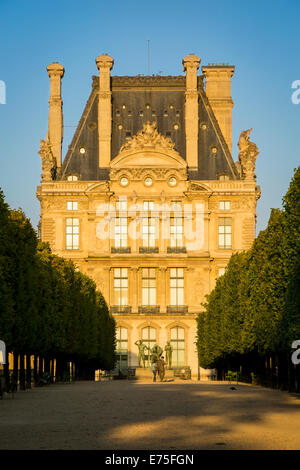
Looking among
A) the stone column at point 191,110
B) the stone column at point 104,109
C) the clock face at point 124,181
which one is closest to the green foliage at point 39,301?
the clock face at point 124,181

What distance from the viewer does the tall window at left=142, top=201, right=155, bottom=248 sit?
85188 mm

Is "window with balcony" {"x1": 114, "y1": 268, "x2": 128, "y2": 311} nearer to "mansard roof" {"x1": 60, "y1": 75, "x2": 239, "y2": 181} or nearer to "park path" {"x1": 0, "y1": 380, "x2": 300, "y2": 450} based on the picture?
"mansard roof" {"x1": 60, "y1": 75, "x2": 239, "y2": 181}

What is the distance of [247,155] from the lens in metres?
86.5

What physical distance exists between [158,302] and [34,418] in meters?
65.2

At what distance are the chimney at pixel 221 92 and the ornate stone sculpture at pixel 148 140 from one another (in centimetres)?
1148

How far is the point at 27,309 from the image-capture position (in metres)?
38.9

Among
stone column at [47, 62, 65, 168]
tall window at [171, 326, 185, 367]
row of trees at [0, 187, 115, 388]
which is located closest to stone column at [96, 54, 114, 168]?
stone column at [47, 62, 65, 168]

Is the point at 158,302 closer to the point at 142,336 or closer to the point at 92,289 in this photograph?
the point at 142,336

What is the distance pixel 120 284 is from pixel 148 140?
542 inches

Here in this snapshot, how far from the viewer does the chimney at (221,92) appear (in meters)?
94.4

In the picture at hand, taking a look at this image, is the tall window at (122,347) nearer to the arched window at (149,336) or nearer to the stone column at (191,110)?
the arched window at (149,336)

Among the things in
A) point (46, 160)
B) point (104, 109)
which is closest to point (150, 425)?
point (46, 160)

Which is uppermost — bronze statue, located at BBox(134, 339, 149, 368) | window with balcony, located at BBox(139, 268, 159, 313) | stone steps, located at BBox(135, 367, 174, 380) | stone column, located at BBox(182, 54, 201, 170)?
stone column, located at BBox(182, 54, 201, 170)

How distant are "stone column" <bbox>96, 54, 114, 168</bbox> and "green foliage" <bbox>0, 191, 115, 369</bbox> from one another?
25.5m
